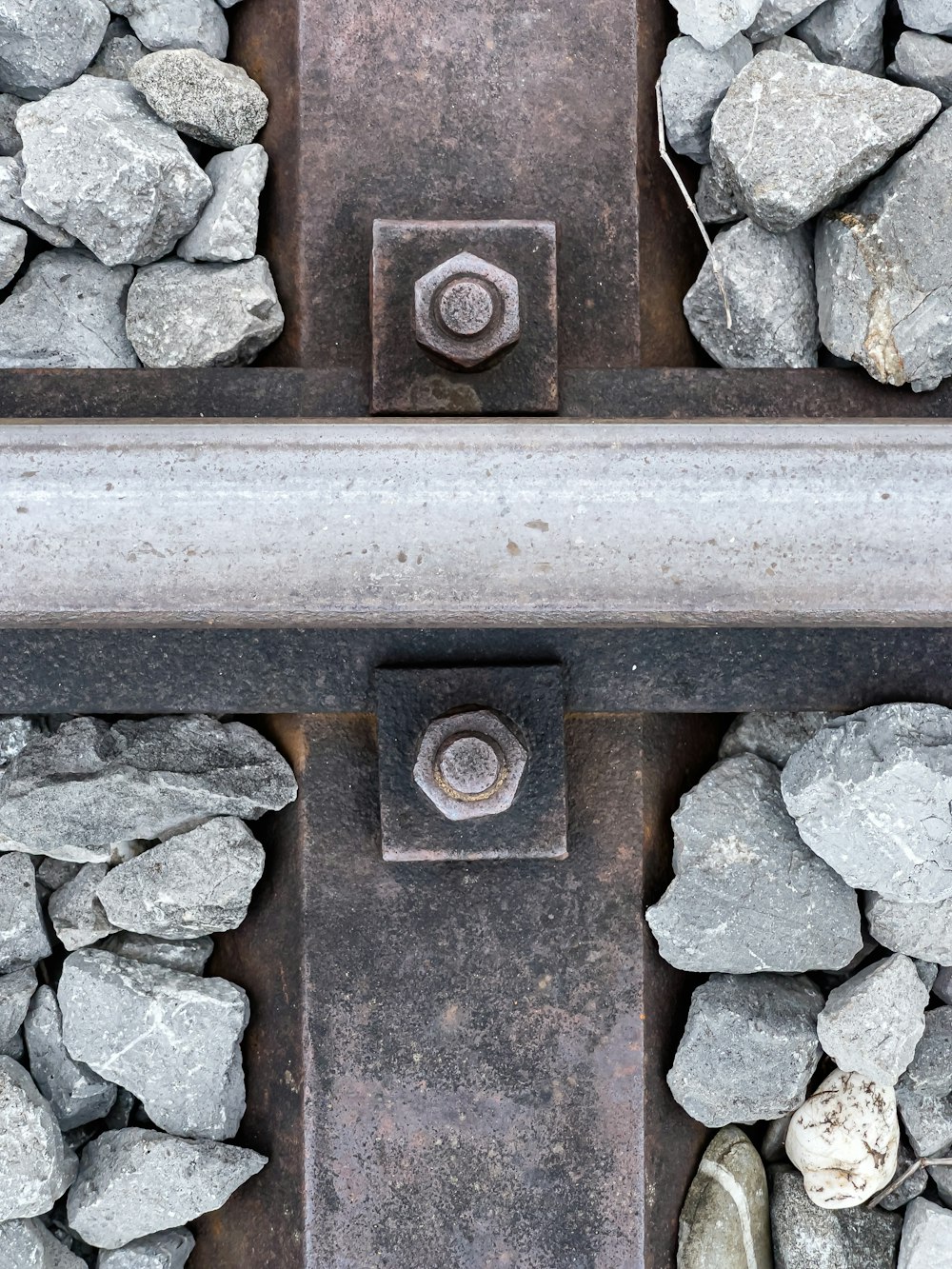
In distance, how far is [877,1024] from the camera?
5.92 feet

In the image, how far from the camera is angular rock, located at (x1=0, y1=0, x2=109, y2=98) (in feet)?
5.80

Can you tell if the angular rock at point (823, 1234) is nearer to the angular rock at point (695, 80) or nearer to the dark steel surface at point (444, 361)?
the dark steel surface at point (444, 361)

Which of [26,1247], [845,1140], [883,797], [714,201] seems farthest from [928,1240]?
[714,201]

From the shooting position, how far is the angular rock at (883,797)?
167cm

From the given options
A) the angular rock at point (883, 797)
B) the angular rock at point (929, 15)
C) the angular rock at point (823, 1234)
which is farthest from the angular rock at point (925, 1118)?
the angular rock at point (929, 15)

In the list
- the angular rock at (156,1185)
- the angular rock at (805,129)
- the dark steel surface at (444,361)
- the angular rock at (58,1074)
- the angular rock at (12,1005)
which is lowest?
the angular rock at (156,1185)

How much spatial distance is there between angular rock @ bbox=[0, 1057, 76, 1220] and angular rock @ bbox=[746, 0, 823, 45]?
199 cm

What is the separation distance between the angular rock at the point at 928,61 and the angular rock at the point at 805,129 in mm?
72

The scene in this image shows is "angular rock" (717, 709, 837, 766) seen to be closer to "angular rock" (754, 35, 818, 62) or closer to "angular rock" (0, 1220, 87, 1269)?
"angular rock" (754, 35, 818, 62)

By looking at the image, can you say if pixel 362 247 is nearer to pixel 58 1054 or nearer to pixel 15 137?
pixel 15 137

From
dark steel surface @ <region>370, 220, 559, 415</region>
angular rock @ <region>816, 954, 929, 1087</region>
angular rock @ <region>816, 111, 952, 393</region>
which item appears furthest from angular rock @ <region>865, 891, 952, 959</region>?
dark steel surface @ <region>370, 220, 559, 415</region>

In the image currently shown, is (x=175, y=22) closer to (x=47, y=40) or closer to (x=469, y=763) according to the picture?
(x=47, y=40)

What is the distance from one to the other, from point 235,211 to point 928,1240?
194 centimetres

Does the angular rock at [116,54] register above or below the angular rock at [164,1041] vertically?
above
